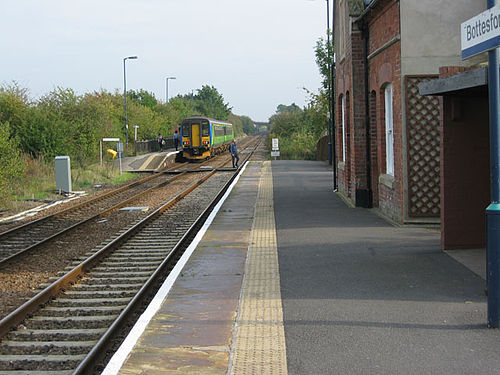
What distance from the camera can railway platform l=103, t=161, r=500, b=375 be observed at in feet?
18.1

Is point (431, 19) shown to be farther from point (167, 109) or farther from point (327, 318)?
point (167, 109)

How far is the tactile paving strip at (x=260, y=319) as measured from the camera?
5461mm

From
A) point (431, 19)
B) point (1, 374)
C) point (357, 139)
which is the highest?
point (431, 19)

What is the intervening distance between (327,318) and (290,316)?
1.22ft

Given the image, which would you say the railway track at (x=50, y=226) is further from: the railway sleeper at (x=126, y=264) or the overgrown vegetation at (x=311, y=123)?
the overgrown vegetation at (x=311, y=123)

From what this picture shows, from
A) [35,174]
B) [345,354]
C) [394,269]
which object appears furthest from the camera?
[35,174]

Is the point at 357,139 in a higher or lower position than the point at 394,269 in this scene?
higher

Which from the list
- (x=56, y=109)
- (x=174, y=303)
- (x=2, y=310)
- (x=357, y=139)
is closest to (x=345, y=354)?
(x=174, y=303)

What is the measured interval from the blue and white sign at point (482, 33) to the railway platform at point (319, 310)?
254cm

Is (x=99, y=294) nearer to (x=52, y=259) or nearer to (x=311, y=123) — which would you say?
(x=52, y=259)

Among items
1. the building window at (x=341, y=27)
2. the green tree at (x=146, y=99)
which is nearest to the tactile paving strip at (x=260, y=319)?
the building window at (x=341, y=27)

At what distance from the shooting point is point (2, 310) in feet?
27.2

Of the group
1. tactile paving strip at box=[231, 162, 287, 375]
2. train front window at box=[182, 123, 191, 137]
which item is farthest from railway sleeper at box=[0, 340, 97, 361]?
train front window at box=[182, 123, 191, 137]

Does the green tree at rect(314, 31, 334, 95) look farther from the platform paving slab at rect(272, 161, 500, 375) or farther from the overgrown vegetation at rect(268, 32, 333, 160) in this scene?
the platform paving slab at rect(272, 161, 500, 375)
